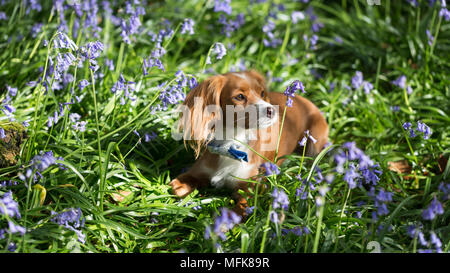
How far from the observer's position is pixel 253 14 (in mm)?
5441

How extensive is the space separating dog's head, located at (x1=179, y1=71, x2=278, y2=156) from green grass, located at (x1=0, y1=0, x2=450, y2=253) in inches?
7.0

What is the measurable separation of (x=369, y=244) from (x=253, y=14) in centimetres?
367

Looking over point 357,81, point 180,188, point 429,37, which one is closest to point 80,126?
point 180,188

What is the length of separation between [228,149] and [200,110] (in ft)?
1.04

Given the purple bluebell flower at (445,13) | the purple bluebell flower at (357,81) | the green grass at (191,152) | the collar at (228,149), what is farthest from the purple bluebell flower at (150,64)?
the purple bluebell flower at (445,13)

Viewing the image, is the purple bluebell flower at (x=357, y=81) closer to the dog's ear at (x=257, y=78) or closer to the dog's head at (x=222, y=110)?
the dog's ear at (x=257, y=78)

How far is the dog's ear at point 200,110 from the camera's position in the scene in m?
→ 2.97

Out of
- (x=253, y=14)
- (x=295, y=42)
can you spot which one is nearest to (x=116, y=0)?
(x=253, y=14)

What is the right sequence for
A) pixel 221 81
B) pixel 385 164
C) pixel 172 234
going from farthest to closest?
pixel 385 164, pixel 221 81, pixel 172 234

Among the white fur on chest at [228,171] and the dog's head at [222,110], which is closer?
the dog's head at [222,110]

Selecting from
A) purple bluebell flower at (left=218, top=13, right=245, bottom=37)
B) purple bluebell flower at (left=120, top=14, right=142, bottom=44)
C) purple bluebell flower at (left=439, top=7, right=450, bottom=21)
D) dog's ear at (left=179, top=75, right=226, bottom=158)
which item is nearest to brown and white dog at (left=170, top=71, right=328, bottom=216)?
dog's ear at (left=179, top=75, right=226, bottom=158)

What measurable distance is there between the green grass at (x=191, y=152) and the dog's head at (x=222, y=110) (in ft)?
0.58

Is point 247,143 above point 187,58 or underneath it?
underneath

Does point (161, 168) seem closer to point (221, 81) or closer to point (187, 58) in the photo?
point (221, 81)
